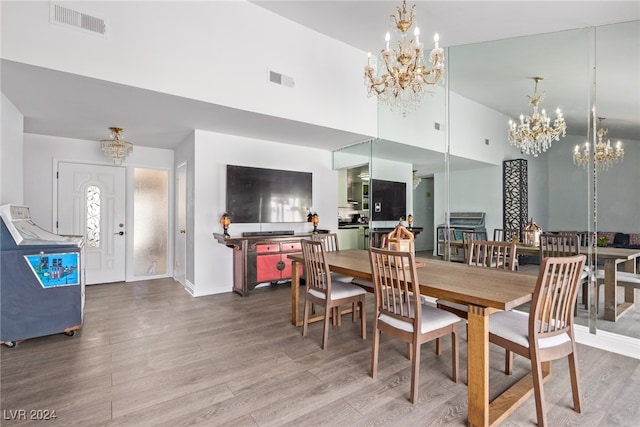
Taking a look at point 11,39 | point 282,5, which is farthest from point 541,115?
point 11,39

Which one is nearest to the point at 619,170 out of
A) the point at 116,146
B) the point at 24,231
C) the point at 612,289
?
Result: the point at 612,289

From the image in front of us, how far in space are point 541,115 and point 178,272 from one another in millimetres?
5876

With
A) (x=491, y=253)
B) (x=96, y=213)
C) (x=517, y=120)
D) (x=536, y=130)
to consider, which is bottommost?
(x=491, y=253)

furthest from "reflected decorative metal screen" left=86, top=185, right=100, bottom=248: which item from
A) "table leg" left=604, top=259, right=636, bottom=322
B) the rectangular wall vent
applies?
"table leg" left=604, top=259, right=636, bottom=322

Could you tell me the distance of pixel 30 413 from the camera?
191 cm

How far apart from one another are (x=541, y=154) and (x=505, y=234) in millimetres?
992

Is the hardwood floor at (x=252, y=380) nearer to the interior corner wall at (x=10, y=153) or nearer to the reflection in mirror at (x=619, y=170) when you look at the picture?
the reflection in mirror at (x=619, y=170)

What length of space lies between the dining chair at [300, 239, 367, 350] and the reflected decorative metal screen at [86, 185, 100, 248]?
4240 mm

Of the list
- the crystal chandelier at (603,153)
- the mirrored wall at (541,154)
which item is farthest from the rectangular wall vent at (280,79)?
the crystal chandelier at (603,153)

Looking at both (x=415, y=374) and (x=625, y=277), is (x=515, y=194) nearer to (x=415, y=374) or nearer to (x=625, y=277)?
(x=625, y=277)

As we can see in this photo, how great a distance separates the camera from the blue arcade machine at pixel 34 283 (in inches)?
111

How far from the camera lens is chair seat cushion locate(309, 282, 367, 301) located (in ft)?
9.37

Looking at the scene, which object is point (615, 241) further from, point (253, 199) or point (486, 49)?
point (253, 199)

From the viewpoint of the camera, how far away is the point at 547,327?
72.6 inches
